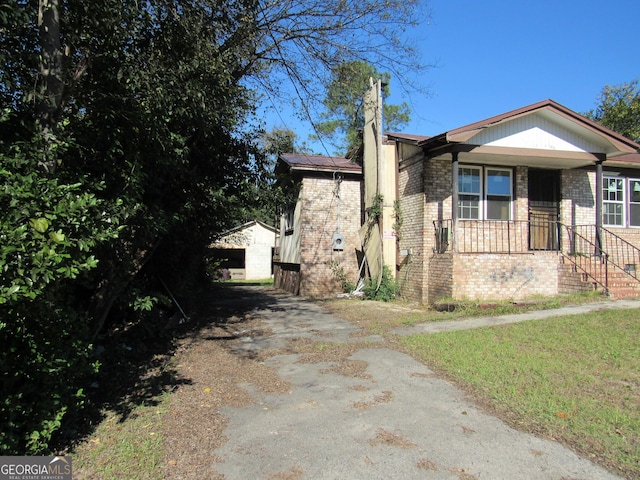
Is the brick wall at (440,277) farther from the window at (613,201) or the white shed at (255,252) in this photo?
the white shed at (255,252)

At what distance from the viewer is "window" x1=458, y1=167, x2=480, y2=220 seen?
1285 centimetres

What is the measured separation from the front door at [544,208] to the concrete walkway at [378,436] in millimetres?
9429

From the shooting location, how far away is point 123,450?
378 cm

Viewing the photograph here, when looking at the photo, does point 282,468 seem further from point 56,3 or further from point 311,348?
point 56,3

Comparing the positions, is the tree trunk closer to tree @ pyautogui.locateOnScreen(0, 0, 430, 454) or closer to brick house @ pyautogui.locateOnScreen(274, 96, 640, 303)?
tree @ pyautogui.locateOnScreen(0, 0, 430, 454)

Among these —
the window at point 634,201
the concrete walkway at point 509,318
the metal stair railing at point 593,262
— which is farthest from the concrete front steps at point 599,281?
the window at point 634,201

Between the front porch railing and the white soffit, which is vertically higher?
the white soffit

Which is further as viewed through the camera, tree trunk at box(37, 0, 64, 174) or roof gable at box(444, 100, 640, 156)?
roof gable at box(444, 100, 640, 156)

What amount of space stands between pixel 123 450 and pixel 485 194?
463 inches

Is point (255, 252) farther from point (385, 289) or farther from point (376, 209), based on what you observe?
point (385, 289)

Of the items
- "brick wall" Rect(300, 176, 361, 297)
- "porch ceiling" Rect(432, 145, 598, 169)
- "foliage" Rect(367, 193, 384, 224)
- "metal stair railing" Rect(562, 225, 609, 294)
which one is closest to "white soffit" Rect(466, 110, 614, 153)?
"porch ceiling" Rect(432, 145, 598, 169)

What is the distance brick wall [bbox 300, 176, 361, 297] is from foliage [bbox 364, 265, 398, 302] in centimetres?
176

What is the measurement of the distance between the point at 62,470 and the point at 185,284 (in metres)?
6.75

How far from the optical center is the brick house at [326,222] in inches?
615
